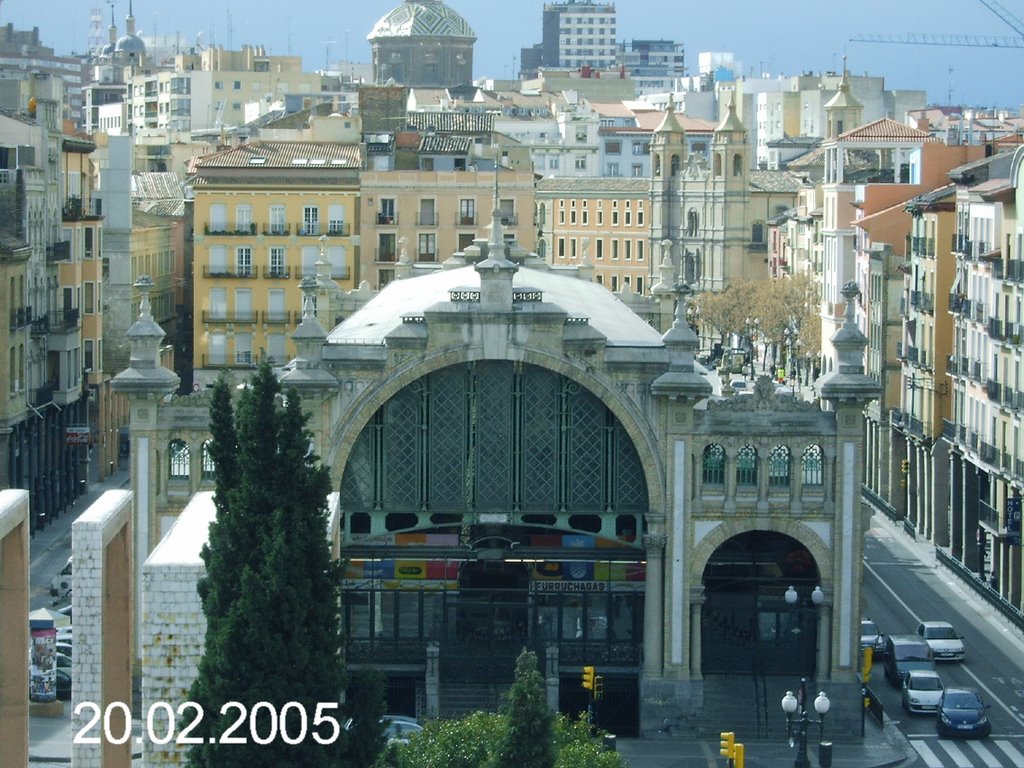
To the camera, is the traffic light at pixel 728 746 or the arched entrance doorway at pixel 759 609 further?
the arched entrance doorway at pixel 759 609

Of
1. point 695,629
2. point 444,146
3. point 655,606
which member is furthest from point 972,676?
point 444,146

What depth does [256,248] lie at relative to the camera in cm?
13538

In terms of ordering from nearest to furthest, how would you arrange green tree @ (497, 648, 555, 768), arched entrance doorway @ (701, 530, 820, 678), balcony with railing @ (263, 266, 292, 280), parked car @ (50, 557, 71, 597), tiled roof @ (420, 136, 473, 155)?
1. green tree @ (497, 648, 555, 768)
2. arched entrance doorway @ (701, 530, 820, 678)
3. parked car @ (50, 557, 71, 597)
4. balcony with railing @ (263, 266, 292, 280)
5. tiled roof @ (420, 136, 473, 155)

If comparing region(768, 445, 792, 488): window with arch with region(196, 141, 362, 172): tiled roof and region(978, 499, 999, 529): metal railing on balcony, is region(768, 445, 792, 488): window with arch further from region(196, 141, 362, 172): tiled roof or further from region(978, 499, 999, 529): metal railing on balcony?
region(196, 141, 362, 172): tiled roof

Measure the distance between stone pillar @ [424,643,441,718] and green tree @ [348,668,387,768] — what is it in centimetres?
2261

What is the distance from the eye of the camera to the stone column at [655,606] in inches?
3017

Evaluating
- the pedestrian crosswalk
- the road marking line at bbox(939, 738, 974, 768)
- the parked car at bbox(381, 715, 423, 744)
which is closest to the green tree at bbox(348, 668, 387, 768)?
the parked car at bbox(381, 715, 423, 744)

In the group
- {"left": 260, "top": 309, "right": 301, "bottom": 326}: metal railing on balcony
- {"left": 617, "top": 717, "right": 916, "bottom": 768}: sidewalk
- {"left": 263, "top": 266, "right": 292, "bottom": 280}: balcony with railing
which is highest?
{"left": 263, "top": 266, "right": 292, "bottom": 280}: balcony with railing

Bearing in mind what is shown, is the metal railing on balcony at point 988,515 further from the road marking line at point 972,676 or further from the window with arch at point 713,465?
the window with arch at point 713,465

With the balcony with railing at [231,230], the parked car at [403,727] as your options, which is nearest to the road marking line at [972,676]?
the parked car at [403,727]

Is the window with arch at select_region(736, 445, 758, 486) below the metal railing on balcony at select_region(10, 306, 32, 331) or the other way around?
below

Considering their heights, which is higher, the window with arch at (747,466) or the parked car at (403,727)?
the window with arch at (747,466)

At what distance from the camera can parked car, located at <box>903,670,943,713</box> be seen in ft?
264

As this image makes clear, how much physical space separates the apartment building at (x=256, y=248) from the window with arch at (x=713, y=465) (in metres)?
59.3
